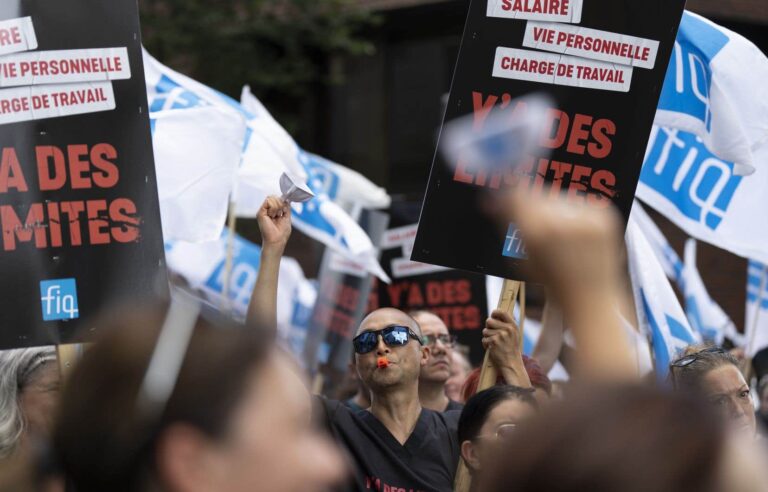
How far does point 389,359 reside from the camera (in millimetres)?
4535

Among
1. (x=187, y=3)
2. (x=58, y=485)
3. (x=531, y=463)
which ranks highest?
(x=531, y=463)

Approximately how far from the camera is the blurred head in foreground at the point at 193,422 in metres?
1.56

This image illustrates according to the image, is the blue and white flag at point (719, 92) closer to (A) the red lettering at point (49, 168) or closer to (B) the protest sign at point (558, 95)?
(B) the protest sign at point (558, 95)

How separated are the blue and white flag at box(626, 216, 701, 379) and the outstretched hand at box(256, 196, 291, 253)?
206 centimetres

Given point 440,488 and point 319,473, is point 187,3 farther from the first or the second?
point 319,473

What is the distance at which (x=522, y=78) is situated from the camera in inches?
173

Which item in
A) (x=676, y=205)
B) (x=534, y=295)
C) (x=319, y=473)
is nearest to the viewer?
(x=319, y=473)

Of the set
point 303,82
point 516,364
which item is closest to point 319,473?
point 516,364

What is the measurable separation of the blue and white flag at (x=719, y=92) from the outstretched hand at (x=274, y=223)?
222 cm

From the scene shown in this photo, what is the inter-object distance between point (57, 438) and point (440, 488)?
8.62 ft

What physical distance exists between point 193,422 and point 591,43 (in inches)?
128

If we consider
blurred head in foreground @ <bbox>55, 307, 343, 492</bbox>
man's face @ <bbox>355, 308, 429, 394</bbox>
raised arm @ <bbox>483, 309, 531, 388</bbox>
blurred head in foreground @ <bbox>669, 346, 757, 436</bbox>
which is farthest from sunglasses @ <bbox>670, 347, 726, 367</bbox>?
blurred head in foreground @ <bbox>55, 307, 343, 492</bbox>

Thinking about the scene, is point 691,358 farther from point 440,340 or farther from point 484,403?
point 440,340

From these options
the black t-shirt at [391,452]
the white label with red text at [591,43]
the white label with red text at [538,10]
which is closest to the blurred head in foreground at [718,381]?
the black t-shirt at [391,452]
